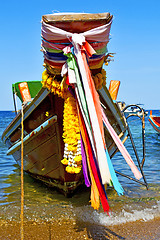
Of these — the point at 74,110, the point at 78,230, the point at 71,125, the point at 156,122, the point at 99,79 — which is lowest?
the point at 156,122

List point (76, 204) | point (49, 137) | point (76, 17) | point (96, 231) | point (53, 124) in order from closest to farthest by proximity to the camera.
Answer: point (76, 17) < point (96, 231) < point (53, 124) < point (49, 137) < point (76, 204)

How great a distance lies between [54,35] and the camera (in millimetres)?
3102

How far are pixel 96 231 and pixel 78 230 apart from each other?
8.8 inches

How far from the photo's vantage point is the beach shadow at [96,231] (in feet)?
11.3

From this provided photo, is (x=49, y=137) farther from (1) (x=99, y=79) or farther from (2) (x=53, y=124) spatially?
(1) (x=99, y=79)

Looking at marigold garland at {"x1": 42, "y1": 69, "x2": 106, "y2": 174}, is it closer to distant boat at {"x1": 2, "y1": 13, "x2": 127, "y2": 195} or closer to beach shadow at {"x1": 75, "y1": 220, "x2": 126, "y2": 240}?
distant boat at {"x1": 2, "y1": 13, "x2": 127, "y2": 195}

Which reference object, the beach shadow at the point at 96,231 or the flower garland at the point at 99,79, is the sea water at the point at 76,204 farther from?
the flower garland at the point at 99,79

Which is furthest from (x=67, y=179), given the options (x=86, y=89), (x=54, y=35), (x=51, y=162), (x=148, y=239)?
(x=54, y=35)

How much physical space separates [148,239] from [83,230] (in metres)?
0.79

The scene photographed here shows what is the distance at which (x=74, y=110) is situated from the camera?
11.5ft

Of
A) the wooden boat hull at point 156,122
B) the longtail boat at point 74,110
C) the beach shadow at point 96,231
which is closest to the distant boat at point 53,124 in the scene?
the longtail boat at point 74,110

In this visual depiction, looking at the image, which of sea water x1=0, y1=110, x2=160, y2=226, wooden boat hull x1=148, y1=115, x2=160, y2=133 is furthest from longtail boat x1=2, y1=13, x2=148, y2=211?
wooden boat hull x1=148, y1=115, x2=160, y2=133

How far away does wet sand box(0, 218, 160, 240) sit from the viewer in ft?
11.3

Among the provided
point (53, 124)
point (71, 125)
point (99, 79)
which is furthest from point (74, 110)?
point (53, 124)
